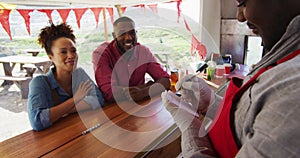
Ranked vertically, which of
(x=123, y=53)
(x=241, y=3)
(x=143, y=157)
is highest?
(x=241, y=3)

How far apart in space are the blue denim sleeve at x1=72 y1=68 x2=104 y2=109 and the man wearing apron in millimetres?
678

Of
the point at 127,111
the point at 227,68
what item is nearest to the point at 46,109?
the point at 127,111

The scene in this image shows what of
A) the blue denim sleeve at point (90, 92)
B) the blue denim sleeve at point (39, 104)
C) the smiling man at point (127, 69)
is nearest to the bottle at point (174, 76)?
the smiling man at point (127, 69)

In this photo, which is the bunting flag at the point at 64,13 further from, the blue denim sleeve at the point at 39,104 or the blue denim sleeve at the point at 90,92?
the blue denim sleeve at the point at 39,104

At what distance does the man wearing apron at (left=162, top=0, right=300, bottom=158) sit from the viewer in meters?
0.26

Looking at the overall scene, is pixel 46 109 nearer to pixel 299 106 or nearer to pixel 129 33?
pixel 129 33

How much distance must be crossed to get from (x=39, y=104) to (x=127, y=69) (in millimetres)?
594

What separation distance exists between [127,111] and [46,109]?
39 centimetres

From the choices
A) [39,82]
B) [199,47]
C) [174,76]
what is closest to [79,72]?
[39,82]

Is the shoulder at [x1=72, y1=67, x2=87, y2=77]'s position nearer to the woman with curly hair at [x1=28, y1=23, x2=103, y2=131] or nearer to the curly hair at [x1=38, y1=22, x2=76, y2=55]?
the woman with curly hair at [x1=28, y1=23, x2=103, y2=131]

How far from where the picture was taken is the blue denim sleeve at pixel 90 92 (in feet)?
3.52

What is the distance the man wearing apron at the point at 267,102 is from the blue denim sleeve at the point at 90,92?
2.22 feet

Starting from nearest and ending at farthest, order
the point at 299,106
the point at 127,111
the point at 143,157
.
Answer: the point at 299,106, the point at 143,157, the point at 127,111

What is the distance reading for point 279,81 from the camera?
0.30 meters
